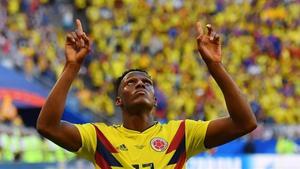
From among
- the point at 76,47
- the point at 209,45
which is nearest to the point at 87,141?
the point at 76,47

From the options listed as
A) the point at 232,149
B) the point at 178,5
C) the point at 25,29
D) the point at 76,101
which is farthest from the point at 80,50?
the point at 178,5

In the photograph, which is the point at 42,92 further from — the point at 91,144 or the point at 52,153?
the point at 91,144

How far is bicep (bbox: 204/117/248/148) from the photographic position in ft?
14.1

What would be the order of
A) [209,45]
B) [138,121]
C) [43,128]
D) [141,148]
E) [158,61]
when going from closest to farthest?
[43,128] < [209,45] < [141,148] < [138,121] < [158,61]

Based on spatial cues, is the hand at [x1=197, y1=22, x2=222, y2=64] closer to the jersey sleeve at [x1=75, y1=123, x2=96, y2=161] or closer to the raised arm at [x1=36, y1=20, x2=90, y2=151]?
the raised arm at [x1=36, y1=20, x2=90, y2=151]

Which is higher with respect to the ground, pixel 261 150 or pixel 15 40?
pixel 15 40

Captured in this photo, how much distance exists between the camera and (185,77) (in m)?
20.6

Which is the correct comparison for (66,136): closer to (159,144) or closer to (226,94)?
(159,144)

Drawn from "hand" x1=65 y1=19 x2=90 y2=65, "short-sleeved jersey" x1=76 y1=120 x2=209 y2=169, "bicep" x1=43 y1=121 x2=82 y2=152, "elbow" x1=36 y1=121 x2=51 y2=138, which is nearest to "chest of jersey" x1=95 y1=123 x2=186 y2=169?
"short-sleeved jersey" x1=76 y1=120 x2=209 y2=169

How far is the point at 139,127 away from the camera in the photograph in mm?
4562

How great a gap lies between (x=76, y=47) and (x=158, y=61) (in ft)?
55.4

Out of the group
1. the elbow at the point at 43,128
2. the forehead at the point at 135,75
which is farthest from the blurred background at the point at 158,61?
the elbow at the point at 43,128

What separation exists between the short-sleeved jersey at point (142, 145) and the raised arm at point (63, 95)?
18cm

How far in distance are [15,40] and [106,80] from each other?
2.83m
